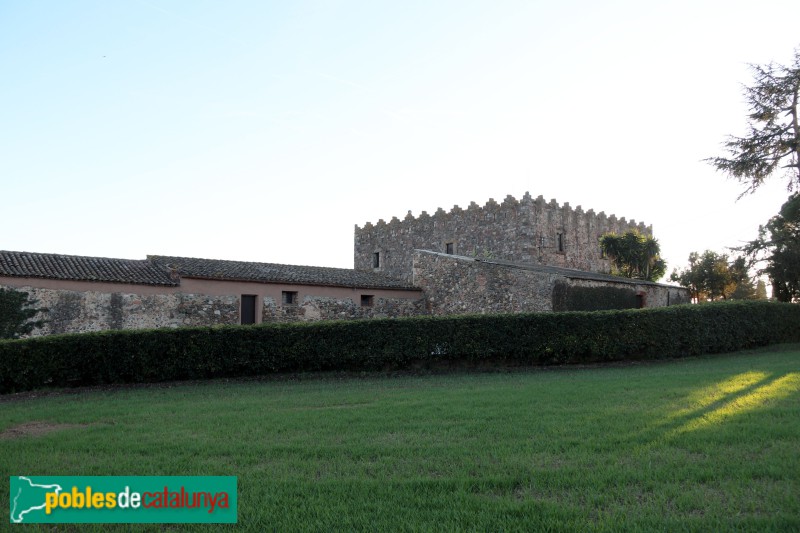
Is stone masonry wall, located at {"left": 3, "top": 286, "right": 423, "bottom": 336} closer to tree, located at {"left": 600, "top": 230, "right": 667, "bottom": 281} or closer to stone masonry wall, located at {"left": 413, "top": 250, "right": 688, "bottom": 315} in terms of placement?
stone masonry wall, located at {"left": 413, "top": 250, "right": 688, "bottom": 315}

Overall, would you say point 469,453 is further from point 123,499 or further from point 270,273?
point 270,273

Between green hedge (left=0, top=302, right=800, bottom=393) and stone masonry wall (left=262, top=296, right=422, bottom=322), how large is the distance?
28.3ft

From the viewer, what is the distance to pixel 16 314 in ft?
66.4

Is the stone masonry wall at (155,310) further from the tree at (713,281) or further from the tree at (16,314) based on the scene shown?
the tree at (713,281)

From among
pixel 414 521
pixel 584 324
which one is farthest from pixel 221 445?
pixel 584 324

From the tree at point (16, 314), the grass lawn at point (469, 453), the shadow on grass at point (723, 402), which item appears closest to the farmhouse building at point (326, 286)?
the tree at point (16, 314)

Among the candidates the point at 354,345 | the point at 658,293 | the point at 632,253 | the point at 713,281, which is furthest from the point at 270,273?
the point at 713,281

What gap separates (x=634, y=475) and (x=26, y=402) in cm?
1253

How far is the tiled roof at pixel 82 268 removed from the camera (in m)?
21.0

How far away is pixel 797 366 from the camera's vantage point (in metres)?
14.8

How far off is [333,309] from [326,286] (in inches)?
42.5

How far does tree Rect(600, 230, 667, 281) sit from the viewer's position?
129 feet

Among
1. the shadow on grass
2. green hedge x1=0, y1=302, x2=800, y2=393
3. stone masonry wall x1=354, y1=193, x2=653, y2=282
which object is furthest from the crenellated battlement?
the shadow on grass

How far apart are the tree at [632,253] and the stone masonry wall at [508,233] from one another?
2.23 ft
